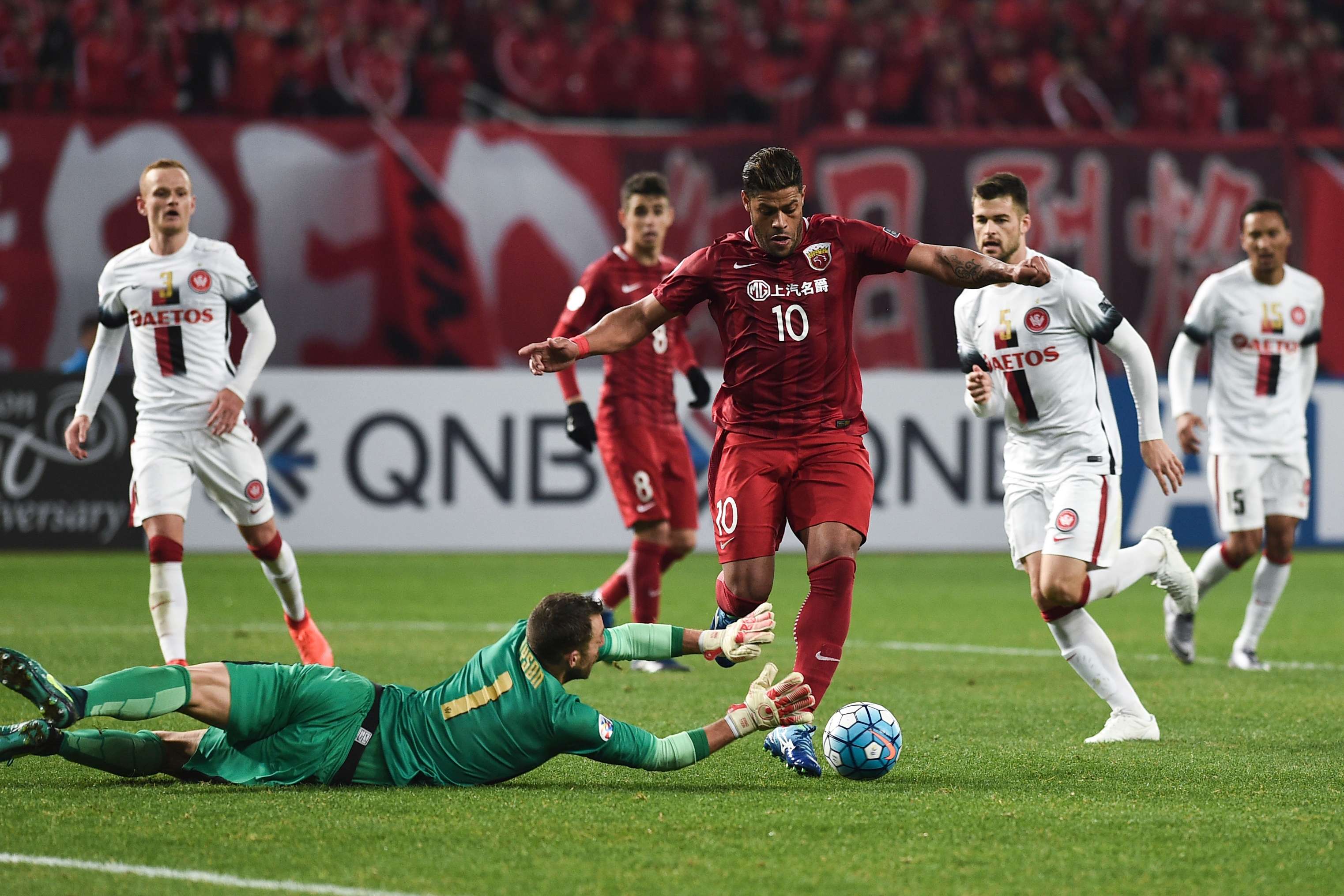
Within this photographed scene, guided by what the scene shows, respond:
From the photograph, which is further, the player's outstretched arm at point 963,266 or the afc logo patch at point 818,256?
the afc logo patch at point 818,256

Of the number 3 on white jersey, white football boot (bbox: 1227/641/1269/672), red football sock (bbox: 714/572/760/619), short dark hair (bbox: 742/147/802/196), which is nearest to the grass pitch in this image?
white football boot (bbox: 1227/641/1269/672)

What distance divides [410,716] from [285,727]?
15.3 inches

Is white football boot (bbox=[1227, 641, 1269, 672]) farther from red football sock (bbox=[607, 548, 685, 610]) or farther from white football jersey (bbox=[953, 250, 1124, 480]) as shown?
red football sock (bbox=[607, 548, 685, 610])

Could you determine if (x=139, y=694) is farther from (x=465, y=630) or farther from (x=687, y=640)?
(x=465, y=630)

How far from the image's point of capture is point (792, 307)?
19.2ft

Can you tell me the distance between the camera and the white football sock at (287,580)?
8133mm

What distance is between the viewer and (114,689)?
200 inches

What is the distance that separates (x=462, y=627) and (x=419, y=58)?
9.75 meters

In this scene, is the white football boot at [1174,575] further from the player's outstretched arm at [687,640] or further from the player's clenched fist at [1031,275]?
the player's outstretched arm at [687,640]

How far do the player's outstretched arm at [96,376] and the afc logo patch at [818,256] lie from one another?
11.6 ft

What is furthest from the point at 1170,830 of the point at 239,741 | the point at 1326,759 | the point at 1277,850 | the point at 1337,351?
the point at 1337,351

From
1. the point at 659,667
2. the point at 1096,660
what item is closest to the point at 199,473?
the point at 659,667

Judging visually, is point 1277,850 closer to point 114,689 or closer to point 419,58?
point 114,689

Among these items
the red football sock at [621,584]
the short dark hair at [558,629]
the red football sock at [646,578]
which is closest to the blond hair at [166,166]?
the red football sock at [646,578]
